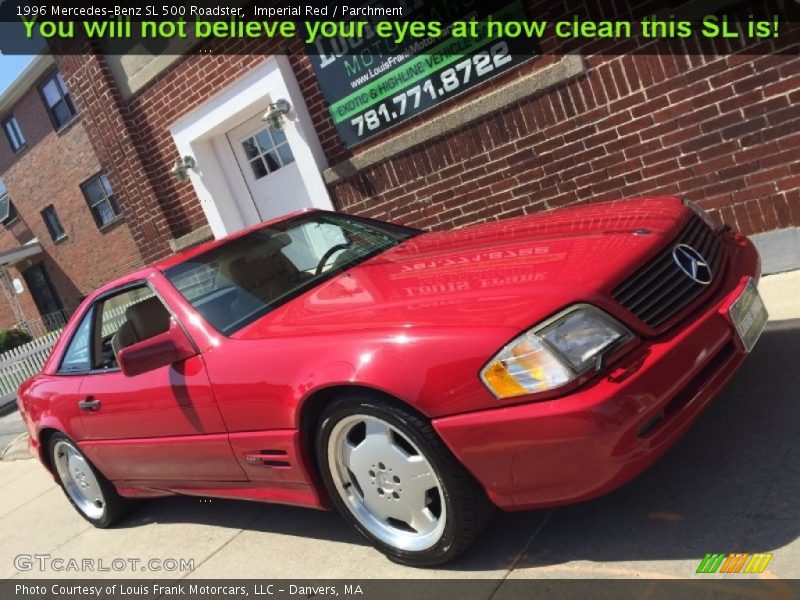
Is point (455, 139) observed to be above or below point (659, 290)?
above

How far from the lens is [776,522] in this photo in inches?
92.6

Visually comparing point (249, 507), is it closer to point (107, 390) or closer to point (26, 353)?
point (107, 390)

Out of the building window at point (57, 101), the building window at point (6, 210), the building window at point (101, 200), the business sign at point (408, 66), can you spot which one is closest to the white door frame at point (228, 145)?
the business sign at point (408, 66)

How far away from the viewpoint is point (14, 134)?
21.2 m

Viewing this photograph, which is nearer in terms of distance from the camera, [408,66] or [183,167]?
[408,66]

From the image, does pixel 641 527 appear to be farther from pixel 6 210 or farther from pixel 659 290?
pixel 6 210

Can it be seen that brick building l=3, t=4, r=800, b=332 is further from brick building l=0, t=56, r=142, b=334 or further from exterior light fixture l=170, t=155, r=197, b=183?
brick building l=0, t=56, r=142, b=334

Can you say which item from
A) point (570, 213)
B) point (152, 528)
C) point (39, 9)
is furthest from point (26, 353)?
point (570, 213)

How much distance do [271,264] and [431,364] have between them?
1606mm

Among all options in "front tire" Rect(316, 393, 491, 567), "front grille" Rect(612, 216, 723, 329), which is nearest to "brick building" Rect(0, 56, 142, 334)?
"front tire" Rect(316, 393, 491, 567)

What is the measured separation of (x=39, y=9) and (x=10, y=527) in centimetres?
734

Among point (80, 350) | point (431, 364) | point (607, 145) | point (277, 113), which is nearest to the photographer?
point (431, 364)

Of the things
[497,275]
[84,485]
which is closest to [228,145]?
[84,485]

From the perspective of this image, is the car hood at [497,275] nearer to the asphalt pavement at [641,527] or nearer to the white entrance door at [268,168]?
the asphalt pavement at [641,527]
